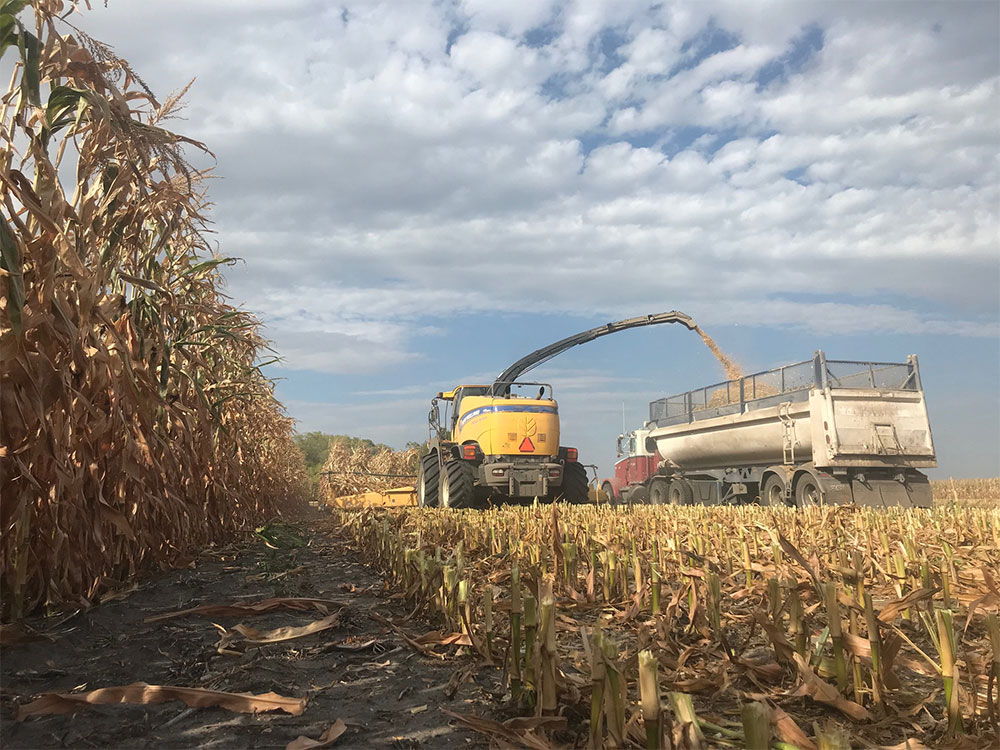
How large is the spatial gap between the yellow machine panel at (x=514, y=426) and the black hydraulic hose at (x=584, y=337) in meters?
3.45

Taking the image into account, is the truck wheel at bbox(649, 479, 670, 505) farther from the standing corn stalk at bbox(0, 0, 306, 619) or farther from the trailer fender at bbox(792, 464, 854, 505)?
the standing corn stalk at bbox(0, 0, 306, 619)

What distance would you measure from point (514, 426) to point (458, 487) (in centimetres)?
147

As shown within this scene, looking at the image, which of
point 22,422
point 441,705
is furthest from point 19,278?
point 441,705

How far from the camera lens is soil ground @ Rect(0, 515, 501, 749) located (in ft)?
7.23

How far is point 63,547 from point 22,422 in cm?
80

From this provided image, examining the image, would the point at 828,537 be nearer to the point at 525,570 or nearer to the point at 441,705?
the point at 525,570

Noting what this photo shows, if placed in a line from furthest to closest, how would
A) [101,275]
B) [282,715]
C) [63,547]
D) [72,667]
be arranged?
[101,275] < [63,547] < [72,667] < [282,715]

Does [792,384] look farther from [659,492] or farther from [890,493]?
[659,492]

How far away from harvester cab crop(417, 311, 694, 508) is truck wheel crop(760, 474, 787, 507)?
3348 millimetres

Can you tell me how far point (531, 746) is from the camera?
1.95 meters

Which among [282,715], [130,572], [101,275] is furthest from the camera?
[130,572]

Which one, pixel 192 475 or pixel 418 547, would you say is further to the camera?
pixel 192 475

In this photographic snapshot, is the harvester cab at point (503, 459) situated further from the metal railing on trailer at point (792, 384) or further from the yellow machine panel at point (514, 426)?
the metal railing on trailer at point (792, 384)

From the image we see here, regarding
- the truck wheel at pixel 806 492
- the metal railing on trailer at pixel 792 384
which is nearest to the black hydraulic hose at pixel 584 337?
the metal railing on trailer at pixel 792 384
